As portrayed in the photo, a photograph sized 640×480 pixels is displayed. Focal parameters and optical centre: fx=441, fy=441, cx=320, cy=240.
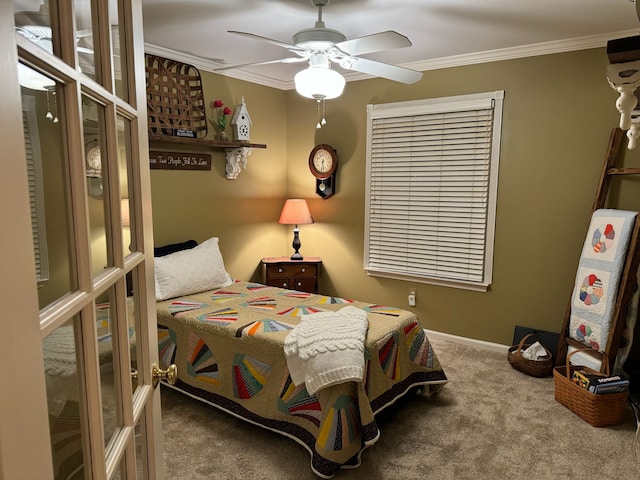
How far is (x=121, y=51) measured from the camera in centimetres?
96

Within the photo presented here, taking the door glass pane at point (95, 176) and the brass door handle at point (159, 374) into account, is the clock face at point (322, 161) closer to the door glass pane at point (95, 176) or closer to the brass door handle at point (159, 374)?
the brass door handle at point (159, 374)

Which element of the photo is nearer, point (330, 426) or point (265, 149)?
point (330, 426)

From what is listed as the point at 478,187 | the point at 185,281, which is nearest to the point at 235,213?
the point at 185,281

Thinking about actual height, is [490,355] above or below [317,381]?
below

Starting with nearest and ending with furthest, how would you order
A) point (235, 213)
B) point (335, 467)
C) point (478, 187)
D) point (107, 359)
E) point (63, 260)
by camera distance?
point (63, 260) < point (107, 359) < point (335, 467) < point (478, 187) < point (235, 213)

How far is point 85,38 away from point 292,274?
369cm

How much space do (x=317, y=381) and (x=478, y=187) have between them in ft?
7.52

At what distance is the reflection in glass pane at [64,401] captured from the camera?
643mm

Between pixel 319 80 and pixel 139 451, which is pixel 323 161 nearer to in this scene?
pixel 319 80

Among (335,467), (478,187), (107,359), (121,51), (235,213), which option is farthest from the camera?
(235,213)

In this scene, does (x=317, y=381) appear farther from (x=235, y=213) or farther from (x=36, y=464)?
(x=235, y=213)

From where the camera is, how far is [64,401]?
0.70m

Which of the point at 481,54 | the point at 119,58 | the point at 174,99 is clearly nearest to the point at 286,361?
the point at 119,58

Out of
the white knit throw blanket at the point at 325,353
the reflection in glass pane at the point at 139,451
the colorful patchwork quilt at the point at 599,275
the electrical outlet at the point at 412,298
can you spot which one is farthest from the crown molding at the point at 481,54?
the reflection in glass pane at the point at 139,451
